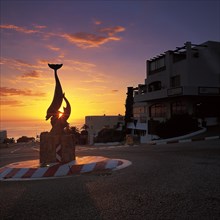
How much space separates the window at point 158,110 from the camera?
147 feet

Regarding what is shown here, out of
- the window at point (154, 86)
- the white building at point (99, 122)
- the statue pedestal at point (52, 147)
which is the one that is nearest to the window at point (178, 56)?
the window at point (154, 86)

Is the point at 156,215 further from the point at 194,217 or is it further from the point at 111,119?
the point at 111,119

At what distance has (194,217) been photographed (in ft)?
14.1

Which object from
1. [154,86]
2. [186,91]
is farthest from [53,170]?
[154,86]

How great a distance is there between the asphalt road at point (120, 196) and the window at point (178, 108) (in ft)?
104

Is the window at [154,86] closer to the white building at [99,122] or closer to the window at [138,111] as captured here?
the window at [138,111]

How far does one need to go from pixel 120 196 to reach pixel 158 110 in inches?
1648

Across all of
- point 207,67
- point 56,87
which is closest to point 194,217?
point 56,87

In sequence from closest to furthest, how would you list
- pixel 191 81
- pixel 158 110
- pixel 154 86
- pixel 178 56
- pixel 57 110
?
pixel 57 110 < pixel 191 81 < pixel 178 56 < pixel 158 110 < pixel 154 86

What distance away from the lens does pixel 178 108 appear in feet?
132

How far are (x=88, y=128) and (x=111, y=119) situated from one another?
9.38 meters

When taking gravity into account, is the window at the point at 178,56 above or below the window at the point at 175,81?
above

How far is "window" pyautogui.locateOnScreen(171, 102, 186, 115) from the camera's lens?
127 ft

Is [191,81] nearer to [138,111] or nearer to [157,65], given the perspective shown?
[157,65]
